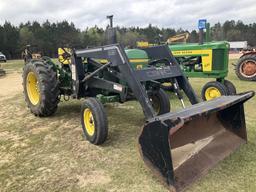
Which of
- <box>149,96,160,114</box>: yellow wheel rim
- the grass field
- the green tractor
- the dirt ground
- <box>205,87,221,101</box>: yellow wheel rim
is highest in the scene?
the green tractor

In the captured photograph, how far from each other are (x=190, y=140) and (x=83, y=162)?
1.35 m

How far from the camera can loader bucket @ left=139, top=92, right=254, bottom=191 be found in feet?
10.5

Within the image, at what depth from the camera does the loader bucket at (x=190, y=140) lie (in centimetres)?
319

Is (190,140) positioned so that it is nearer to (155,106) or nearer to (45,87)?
(155,106)

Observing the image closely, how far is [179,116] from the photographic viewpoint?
130 inches

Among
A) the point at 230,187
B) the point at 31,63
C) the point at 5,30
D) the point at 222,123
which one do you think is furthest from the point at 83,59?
the point at 5,30

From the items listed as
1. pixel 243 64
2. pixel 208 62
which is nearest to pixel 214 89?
pixel 208 62

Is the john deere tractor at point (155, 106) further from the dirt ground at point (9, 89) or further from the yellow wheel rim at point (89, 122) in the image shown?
the dirt ground at point (9, 89)

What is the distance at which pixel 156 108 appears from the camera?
559cm

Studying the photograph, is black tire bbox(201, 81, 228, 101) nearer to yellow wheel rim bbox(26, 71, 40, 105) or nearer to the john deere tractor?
the john deere tractor

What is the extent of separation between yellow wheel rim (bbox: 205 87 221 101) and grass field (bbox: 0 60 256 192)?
1.07 metres

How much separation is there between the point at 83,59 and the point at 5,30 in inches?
2012

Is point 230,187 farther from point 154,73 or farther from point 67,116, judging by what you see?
point 67,116

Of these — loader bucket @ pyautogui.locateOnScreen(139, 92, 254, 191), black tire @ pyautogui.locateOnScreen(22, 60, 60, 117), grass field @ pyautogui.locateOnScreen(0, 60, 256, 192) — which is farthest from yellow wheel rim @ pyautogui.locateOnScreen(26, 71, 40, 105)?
loader bucket @ pyautogui.locateOnScreen(139, 92, 254, 191)
